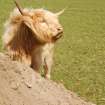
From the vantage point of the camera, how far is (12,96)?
6.30 metres

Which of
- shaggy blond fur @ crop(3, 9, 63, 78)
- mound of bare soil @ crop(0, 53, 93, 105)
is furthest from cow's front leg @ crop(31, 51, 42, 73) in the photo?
mound of bare soil @ crop(0, 53, 93, 105)

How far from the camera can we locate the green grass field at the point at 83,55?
33.0 feet

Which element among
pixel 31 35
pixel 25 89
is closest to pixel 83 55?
pixel 31 35

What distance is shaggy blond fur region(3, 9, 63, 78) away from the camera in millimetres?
7520

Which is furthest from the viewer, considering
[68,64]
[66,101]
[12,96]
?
[68,64]

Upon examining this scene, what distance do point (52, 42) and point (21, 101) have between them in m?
1.60

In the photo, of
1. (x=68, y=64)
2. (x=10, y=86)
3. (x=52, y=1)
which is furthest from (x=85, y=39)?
(x=52, y=1)

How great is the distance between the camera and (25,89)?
6.70 metres

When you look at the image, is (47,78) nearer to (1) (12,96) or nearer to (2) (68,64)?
(1) (12,96)

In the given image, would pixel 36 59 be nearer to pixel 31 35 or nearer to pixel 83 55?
pixel 31 35

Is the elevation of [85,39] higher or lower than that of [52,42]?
lower

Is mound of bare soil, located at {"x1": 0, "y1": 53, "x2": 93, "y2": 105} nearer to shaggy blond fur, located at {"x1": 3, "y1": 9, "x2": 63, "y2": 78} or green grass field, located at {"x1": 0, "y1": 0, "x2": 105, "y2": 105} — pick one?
shaggy blond fur, located at {"x1": 3, "y1": 9, "x2": 63, "y2": 78}

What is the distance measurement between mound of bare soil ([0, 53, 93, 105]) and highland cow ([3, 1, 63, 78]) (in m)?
0.31

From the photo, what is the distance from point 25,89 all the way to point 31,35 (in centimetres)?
122
